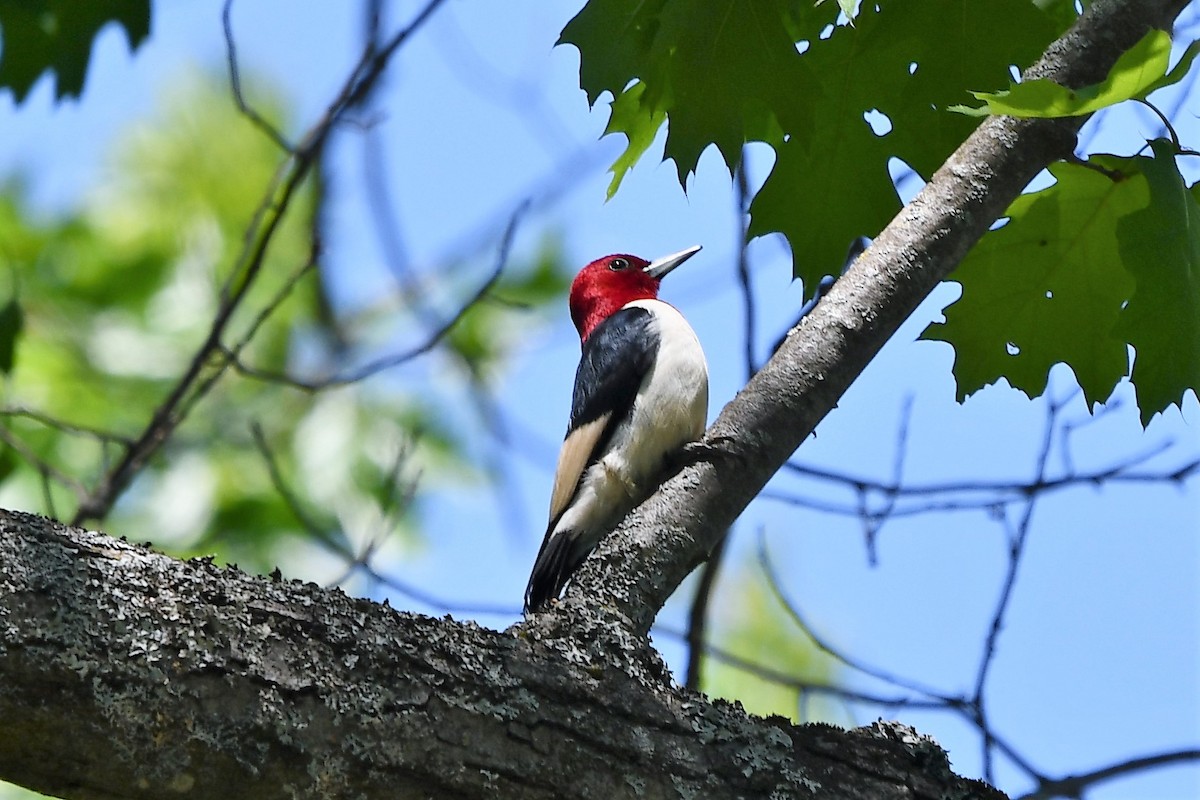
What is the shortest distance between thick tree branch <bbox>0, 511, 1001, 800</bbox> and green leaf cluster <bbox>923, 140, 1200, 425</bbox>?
101cm

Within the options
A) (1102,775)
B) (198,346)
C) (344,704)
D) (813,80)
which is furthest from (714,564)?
(198,346)

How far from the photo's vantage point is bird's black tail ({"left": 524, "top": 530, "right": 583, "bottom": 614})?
3.45 meters

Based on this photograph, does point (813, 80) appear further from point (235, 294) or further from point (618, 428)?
point (235, 294)

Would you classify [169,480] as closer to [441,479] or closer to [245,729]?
[441,479]

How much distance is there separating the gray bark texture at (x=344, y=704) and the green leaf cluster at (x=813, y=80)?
1087mm

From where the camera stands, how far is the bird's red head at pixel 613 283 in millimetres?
5059

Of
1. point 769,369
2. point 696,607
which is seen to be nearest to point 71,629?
point 769,369

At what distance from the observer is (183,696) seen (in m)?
1.54

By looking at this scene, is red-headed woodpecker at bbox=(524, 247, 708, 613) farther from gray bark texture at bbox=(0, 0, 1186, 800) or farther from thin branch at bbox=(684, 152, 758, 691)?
gray bark texture at bbox=(0, 0, 1186, 800)

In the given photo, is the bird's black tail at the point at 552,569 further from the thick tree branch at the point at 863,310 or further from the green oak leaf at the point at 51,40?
the green oak leaf at the point at 51,40

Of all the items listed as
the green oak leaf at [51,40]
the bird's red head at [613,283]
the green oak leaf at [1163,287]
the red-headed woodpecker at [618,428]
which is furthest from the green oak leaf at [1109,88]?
the bird's red head at [613,283]

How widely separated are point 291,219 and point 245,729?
25.5 ft

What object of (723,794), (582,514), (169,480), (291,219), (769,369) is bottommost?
(723,794)

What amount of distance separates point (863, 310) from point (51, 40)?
2.63 meters
